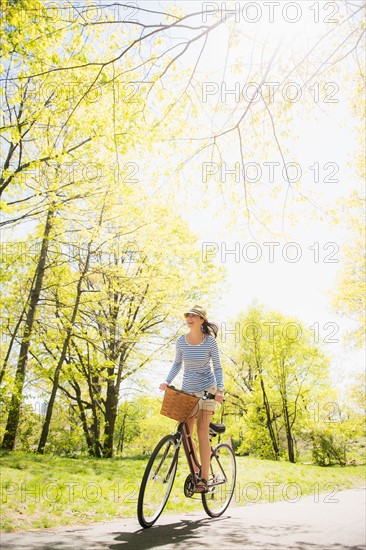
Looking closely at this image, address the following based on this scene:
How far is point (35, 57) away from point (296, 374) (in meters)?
28.2

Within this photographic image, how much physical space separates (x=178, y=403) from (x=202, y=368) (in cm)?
65

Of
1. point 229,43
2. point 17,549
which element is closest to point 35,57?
point 229,43

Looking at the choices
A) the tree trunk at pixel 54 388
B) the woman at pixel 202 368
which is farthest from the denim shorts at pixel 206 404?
the tree trunk at pixel 54 388

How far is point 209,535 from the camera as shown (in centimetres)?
444

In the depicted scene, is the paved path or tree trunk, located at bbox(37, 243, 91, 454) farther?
tree trunk, located at bbox(37, 243, 91, 454)

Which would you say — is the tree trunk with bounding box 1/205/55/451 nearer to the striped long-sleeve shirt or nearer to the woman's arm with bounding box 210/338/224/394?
the striped long-sleeve shirt

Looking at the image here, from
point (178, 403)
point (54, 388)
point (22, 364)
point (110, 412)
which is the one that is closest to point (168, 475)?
point (178, 403)

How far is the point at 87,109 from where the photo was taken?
6301mm

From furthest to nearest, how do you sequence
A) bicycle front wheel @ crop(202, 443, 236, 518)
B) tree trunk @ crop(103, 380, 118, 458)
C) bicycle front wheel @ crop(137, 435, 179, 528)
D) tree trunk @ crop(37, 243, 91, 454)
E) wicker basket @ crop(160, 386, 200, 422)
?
tree trunk @ crop(103, 380, 118, 458) < tree trunk @ crop(37, 243, 91, 454) < bicycle front wheel @ crop(202, 443, 236, 518) < wicker basket @ crop(160, 386, 200, 422) < bicycle front wheel @ crop(137, 435, 179, 528)

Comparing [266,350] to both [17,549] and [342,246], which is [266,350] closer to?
[342,246]

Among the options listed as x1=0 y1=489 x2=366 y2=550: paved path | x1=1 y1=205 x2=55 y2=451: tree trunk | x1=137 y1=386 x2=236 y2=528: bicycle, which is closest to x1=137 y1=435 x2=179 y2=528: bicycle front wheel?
x1=137 y1=386 x2=236 y2=528: bicycle

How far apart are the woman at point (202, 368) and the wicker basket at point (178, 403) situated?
331 mm

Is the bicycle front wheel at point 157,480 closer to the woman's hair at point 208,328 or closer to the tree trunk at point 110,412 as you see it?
the woman's hair at point 208,328

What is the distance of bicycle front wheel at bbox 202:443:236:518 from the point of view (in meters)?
5.54
